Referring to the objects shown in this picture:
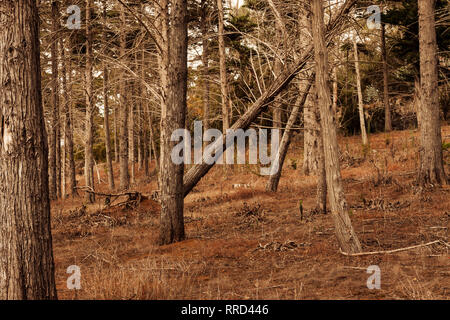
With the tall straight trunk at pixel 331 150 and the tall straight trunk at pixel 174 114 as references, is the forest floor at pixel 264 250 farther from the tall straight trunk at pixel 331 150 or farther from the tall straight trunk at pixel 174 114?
the tall straight trunk at pixel 174 114

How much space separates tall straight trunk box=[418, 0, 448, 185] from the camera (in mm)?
→ 10055

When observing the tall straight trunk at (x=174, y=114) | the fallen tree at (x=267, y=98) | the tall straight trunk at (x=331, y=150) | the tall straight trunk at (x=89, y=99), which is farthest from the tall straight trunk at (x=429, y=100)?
the tall straight trunk at (x=89, y=99)

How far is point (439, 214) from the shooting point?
7.46 m

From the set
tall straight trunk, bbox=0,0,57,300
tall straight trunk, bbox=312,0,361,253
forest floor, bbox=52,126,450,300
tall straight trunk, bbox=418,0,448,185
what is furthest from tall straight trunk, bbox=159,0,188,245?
tall straight trunk, bbox=418,0,448,185

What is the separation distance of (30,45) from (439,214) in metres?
7.62

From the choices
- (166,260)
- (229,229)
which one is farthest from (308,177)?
(166,260)

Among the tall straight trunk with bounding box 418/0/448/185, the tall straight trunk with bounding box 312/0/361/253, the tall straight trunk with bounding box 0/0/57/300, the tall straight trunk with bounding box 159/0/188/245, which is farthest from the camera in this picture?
the tall straight trunk with bounding box 418/0/448/185

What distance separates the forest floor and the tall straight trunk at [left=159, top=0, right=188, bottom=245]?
1.46 feet

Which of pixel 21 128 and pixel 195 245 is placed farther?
pixel 195 245

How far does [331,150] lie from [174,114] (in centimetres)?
304

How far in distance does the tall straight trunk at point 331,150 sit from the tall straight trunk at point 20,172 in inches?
140

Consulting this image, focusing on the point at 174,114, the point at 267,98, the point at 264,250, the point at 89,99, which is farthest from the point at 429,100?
the point at 89,99

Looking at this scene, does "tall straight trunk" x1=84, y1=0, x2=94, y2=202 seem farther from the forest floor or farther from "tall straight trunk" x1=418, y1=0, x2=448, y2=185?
"tall straight trunk" x1=418, y1=0, x2=448, y2=185

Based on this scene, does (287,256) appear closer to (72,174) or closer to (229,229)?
(229,229)
